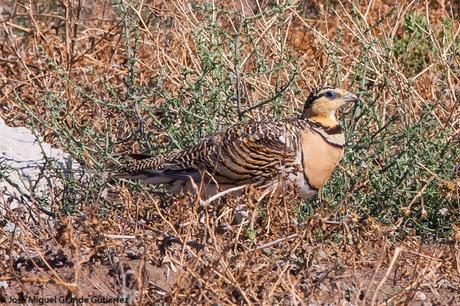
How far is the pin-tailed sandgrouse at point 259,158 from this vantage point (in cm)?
584

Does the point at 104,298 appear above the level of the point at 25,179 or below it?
above

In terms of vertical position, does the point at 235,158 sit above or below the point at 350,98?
below

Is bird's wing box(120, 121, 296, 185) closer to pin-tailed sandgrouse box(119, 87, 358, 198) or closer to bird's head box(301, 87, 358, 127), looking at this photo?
pin-tailed sandgrouse box(119, 87, 358, 198)

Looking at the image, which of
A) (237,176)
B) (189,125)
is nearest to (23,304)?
(237,176)

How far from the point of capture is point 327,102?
239 inches

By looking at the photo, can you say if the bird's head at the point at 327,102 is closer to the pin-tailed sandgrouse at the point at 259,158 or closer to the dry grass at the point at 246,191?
the pin-tailed sandgrouse at the point at 259,158

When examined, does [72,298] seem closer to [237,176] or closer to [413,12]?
[237,176]

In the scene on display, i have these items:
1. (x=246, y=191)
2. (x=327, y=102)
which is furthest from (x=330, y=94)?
(x=246, y=191)

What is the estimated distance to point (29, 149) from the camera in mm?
6641

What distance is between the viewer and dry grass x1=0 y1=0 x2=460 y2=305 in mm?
4539

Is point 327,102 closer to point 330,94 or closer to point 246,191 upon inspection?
point 330,94

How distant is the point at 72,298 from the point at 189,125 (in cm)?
213

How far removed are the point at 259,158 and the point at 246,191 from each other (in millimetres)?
954

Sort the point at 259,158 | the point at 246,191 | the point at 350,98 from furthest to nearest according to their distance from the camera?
the point at 350,98 < the point at 259,158 < the point at 246,191
